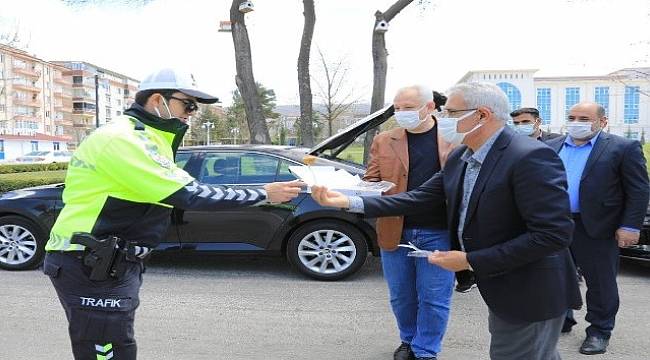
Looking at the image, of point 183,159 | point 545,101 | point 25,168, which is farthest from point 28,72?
point 183,159

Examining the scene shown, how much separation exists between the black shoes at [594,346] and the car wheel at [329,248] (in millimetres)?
2459

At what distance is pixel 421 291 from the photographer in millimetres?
3660

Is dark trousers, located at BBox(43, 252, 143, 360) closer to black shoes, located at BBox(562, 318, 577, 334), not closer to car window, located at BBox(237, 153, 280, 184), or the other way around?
black shoes, located at BBox(562, 318, 577, 334)

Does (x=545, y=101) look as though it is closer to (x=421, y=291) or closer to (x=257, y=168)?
(x=257, y=168)

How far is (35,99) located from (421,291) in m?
103

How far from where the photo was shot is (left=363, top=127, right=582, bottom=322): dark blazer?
6.68 ft

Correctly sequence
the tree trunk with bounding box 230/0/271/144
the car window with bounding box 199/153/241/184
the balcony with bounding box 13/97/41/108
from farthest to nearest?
the balcony with bounding box 13/97/41/108
the tree trunk with bounding box 230/0/271/144
the car window with bounding box 199/153/241/184

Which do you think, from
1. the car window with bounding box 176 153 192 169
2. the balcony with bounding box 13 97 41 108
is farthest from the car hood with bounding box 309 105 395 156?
the balcony with bounding box 13 97 41 108

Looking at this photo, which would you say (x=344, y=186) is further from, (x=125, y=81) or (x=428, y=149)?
(x=125, y=81)

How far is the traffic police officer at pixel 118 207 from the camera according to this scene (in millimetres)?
2254

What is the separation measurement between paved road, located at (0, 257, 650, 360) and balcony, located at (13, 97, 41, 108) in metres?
93.2

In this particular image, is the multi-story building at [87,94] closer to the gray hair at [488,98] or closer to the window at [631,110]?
the window at [631,110]

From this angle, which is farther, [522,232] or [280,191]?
[280,191]

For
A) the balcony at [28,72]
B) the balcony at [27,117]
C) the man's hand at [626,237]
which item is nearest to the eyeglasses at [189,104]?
the man's hand at [626,237]
